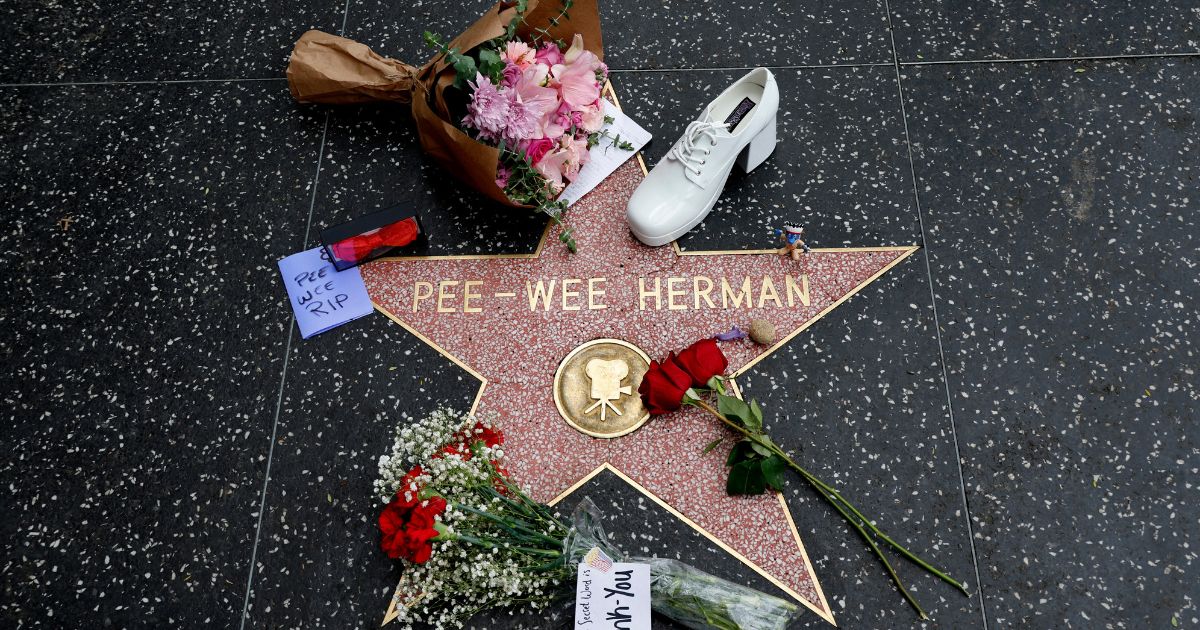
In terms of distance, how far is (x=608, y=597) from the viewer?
97 centimetres

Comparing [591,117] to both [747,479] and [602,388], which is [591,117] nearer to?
[602,388]

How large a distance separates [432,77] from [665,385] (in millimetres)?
560

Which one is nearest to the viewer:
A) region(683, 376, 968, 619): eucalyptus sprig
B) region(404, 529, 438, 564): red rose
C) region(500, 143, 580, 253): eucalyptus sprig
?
region(404, 529, 438, 564): red rose

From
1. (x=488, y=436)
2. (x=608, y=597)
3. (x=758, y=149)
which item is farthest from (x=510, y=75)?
(x=608, y=597)

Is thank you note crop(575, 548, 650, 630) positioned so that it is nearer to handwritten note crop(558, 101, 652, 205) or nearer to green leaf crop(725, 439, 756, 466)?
green leaf crop(725, 439, 756, 466)

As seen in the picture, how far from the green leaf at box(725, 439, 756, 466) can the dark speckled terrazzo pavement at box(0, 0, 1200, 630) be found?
0.23ft

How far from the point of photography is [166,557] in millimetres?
1077

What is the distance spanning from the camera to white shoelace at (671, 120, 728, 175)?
3.67 feet

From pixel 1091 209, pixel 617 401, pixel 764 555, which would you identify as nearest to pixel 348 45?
pixel 617 401

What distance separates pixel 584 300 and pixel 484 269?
0.53 ft

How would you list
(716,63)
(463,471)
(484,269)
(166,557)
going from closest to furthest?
(463,471)
(166,557)
(484,269)
(716,63)

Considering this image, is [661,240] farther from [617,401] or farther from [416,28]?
[416,28]

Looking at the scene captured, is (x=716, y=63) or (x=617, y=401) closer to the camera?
(x=617, y=401)

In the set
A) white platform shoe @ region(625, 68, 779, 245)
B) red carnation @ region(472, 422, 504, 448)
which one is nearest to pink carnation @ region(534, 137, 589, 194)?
white platform shoe @ region(625, 68, 779, 245)
